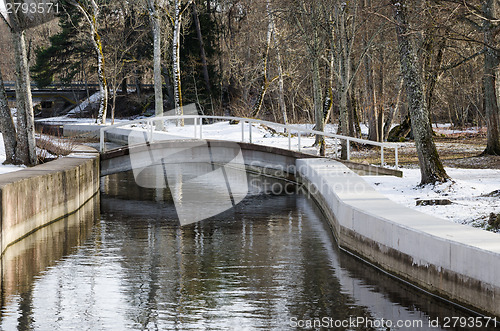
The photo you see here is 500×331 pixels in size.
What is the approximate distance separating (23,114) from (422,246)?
1322cm

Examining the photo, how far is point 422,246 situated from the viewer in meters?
9.49

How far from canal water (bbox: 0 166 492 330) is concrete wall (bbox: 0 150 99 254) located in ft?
1.04

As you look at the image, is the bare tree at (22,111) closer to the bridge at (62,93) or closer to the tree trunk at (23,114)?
the tree trunk at (23,114)

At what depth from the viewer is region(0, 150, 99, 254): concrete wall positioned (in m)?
12.5

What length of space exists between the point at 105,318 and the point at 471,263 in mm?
4682

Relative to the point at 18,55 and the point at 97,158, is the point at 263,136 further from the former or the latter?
the point at 18,55

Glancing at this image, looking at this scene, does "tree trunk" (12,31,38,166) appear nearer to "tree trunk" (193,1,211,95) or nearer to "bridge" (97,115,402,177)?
"bridge" (97,115,402,177)

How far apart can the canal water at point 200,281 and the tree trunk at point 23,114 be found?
396 centimetres

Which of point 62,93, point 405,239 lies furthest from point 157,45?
point 62,93

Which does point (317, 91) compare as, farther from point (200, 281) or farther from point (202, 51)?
point (202, 51)

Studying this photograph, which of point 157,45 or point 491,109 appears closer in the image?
point 491,109

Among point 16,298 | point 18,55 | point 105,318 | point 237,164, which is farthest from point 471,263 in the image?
point 237,164

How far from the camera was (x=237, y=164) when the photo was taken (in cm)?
2756

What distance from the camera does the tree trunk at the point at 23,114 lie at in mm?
18922
